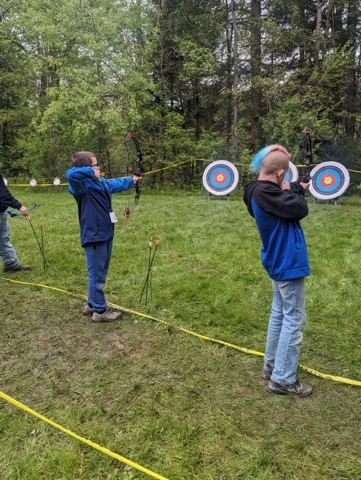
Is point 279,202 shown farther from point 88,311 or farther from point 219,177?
point 219,177

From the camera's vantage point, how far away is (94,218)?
2912 millimetres

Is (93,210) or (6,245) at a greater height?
(93,210)

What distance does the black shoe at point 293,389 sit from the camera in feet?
7.11

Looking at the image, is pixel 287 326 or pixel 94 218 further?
pixel 94 218

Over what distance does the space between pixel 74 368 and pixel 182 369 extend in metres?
0.75

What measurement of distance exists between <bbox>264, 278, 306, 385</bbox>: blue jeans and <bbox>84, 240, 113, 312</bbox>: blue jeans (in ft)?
4.94

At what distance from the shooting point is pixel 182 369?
2.44 meters

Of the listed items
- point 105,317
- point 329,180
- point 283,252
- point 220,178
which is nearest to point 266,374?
point 283,252

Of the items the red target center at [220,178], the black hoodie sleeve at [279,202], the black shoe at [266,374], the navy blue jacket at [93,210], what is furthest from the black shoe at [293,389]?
the red target center at [220,178]

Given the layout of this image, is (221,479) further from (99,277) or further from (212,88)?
(212,88)

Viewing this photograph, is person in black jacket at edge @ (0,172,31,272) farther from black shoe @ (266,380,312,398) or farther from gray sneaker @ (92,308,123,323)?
black shoe @ (266,380,312,398)

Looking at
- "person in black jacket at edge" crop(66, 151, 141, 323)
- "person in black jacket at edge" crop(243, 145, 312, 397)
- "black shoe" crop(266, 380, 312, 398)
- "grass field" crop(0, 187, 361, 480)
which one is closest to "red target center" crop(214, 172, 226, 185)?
"grass field" crop(0, 187, 361, 480)

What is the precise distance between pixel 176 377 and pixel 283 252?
1097 mm

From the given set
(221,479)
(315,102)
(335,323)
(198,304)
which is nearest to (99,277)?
(198,304)
